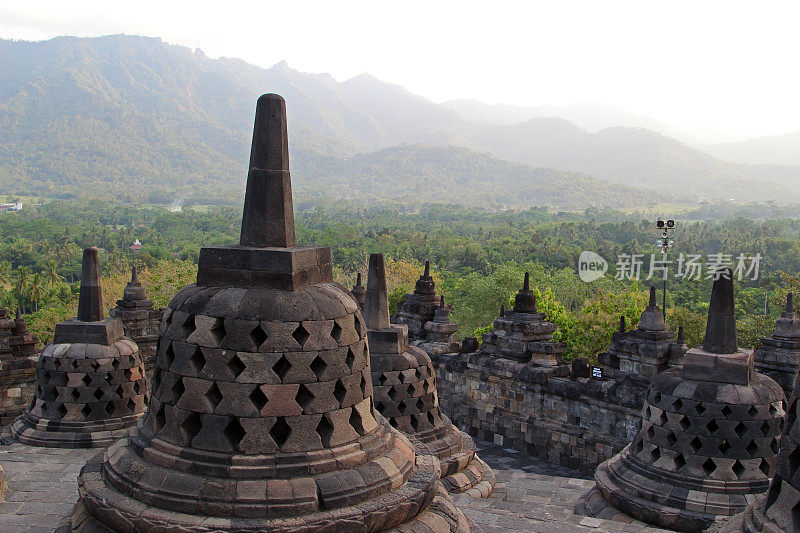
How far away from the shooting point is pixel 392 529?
4531mm

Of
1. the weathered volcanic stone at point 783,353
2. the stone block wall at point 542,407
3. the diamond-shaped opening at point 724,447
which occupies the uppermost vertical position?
the weathered volcanic stone at point 783,353

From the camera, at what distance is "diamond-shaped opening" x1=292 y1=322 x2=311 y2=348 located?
4539 mm

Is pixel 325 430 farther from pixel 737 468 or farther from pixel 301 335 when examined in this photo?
pixel 737 468

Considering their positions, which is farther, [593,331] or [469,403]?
[593,331]

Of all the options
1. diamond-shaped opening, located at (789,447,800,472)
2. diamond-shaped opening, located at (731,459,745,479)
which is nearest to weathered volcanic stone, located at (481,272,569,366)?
diamond-shaped opening, located at (731,459,745,479)

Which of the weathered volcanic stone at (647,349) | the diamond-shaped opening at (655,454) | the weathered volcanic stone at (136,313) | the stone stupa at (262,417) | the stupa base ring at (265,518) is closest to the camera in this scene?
the stupa base ring at (265,518)

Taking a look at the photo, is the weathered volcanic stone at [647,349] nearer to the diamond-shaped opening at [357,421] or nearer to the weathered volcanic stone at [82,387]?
the weathered volcanic stone at [82,387]

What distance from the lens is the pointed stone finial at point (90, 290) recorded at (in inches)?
400

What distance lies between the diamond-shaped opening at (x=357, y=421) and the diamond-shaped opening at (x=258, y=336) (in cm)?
82

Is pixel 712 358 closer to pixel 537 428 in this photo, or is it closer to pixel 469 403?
pixel 537 428

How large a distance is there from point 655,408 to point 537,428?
20.5 feet

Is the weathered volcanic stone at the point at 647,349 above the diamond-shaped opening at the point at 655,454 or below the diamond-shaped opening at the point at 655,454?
above

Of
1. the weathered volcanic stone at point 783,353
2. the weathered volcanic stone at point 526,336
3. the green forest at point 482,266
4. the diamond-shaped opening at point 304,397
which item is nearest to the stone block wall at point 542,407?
the weathered volcanic stone at point 526,336

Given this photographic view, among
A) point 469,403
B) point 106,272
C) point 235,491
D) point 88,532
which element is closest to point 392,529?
point 235,491
